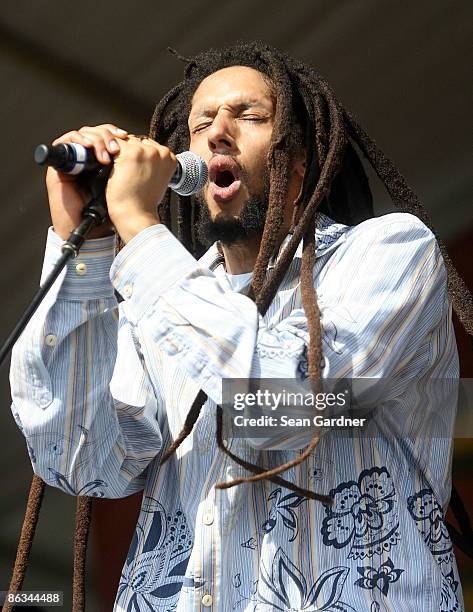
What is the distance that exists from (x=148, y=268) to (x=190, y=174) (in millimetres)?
253

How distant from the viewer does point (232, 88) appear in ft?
7.17

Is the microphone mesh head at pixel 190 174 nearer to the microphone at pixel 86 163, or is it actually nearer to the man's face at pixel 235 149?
the microphone at pixel 86 163

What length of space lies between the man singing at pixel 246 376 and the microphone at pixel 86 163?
3 centimetres

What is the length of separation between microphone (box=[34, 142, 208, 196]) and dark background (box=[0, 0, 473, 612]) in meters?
1.07

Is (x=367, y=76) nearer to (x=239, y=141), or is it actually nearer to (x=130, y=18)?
(x=130, y=18)

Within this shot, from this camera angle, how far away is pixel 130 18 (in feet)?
9.53

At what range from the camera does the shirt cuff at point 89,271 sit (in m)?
1.77

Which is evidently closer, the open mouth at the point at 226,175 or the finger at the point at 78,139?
the finger at the point at 78,139

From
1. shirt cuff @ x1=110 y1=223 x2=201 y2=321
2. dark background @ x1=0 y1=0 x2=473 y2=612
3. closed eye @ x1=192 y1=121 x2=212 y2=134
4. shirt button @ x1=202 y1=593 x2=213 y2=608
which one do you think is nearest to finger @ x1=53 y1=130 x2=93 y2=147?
shirt cuff @ x1=110 y1=223 x2=201 y2=321

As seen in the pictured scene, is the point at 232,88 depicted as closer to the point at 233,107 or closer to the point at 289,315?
the point at 233,107

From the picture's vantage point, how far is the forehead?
7.11 feet

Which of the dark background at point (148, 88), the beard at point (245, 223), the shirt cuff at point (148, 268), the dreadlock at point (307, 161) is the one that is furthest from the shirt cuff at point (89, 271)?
the dark background at point (148, 88)

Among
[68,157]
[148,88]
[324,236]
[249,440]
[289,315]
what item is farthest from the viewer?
[148,88]

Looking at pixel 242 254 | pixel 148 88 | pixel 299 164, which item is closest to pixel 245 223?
pixel 242 254
